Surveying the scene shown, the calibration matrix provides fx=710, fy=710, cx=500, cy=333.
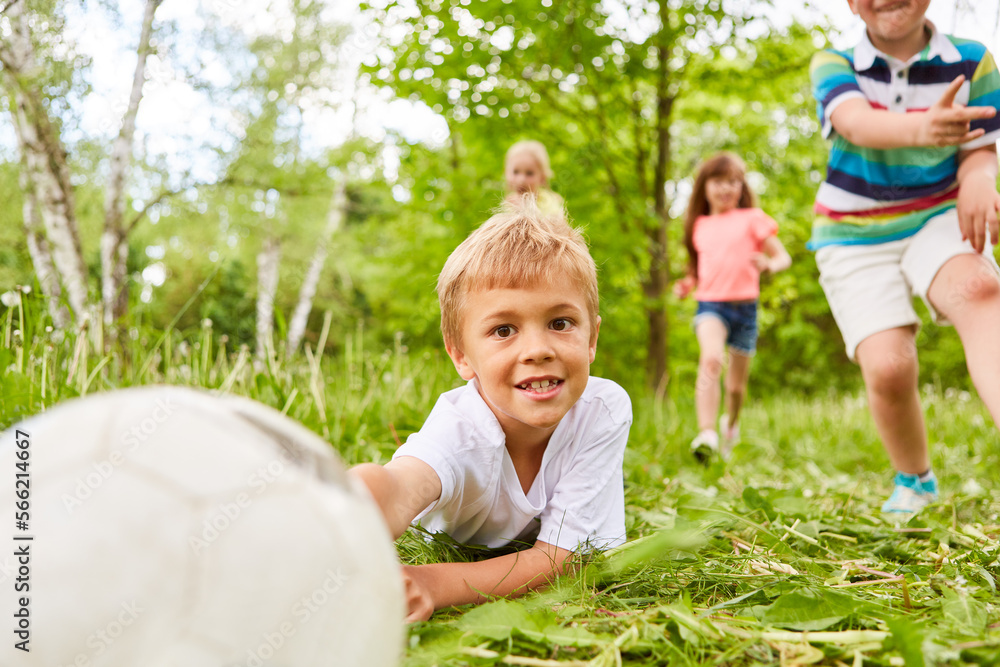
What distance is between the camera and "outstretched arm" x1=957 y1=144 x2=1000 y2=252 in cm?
229

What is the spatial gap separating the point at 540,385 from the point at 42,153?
7.46 meters

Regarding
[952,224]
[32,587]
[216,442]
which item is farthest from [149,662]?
[952,224]

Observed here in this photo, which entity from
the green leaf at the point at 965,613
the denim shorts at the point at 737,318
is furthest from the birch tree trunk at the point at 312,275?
the green leaf at the point at 965,613

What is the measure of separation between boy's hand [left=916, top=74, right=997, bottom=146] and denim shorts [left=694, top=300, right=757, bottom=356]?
3.16m

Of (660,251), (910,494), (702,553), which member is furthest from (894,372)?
(660,251)

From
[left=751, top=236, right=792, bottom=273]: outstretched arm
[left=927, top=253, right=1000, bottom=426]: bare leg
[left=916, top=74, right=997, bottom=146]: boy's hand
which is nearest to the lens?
[left=916, top=74, right=997, bottom=146]: boy's hand

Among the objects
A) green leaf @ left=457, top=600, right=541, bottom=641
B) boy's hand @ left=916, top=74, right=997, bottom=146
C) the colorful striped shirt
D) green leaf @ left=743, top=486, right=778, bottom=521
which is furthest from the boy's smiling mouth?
the colorful striped shirt

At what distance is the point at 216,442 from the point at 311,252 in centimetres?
1597

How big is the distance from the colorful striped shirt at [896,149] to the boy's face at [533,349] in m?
1.57

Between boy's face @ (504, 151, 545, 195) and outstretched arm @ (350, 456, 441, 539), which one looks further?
boy's face @ (504, 151, 545, 195)

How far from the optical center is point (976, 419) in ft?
19.2

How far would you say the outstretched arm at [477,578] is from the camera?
147 centimetres

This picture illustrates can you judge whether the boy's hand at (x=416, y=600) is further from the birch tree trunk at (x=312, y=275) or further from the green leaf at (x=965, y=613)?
the birch tree trunk at (x=312, y=275)

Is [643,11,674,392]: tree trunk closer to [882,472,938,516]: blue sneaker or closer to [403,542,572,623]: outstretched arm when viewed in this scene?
[882,472,938,516]: blue sneaker
